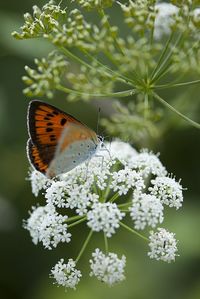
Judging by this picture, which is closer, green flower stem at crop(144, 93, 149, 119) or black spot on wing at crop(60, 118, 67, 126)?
green flower stem at crop(144, 93, 149, 119)

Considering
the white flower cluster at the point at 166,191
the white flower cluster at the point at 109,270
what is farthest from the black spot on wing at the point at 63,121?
the white flower cluster at the point at 109,270

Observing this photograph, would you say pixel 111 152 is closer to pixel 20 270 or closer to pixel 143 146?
pixel 143 146

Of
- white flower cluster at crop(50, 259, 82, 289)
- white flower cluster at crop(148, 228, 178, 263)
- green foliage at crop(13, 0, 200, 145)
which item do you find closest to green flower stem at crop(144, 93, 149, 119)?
green foliage at crop(13, 0, 200, 145)

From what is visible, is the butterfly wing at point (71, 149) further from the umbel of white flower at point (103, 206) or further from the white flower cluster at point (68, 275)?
the white flower cluster at point (68, 275)

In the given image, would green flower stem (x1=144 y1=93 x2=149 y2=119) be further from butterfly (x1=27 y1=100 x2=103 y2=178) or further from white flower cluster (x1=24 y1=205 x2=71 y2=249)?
white flower cluster (x1=24 y1=205 x2=71 y2=249)

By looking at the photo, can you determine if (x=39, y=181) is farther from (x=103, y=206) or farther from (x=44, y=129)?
(x=103, y=206)

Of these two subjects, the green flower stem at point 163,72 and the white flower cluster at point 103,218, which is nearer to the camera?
the white flower cluster at point 103,218

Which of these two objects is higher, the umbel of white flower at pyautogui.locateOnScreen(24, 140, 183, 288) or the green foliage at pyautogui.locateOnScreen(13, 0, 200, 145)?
the green foliage at pyautogui.locateOnScreen(13, 0, 200, 145)

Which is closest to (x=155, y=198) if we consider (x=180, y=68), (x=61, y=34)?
(x=180, y=68)
